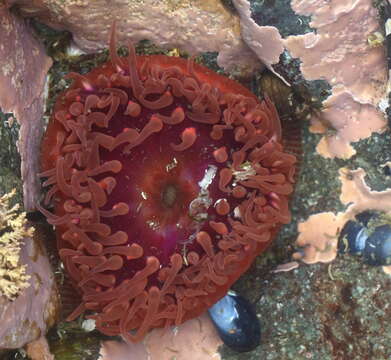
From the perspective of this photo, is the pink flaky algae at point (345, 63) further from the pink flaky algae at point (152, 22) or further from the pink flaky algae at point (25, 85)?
the pink flaky algae at point (25, 85)

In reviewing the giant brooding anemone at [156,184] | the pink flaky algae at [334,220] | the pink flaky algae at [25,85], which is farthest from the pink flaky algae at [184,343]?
the pink flaky algae at [25,85]

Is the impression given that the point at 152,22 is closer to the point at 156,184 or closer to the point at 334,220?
the point at 156,184

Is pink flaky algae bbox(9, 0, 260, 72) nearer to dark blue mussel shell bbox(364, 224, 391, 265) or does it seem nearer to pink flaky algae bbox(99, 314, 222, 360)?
dark blue mussel shell bbox(364, 224, 391, 265)

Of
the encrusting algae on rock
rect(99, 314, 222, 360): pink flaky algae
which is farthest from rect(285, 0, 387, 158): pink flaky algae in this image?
the encrusting algae on rock

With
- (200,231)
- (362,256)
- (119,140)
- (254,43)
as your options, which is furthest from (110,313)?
(254,43)

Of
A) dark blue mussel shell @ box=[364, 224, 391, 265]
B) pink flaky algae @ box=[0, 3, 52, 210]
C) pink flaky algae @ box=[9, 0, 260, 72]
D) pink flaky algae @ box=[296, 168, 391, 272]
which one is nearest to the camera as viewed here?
pink flaky algae @ box=[0, 3, 52, 210]

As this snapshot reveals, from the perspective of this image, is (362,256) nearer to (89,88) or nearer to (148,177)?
(148,177)
